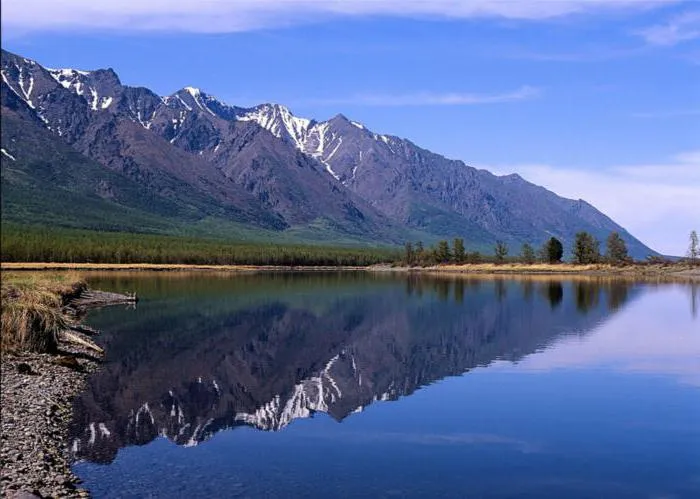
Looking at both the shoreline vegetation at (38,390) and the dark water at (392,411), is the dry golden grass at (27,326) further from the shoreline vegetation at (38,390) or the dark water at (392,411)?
the dark water at (392,411)

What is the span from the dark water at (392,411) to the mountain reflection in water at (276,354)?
22cm

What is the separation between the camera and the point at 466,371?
49.0 metres

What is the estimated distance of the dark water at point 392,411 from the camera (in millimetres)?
25172

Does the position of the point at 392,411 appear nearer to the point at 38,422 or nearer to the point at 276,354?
the point at 38,422

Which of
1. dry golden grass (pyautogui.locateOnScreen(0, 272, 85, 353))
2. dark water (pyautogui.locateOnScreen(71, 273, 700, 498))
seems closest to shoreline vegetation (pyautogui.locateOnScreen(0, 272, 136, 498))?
dry golden grass (pyautogui.locateOnScreen(0, 272, 85, 353))

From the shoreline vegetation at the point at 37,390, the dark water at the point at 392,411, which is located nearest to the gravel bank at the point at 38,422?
the shoreline vegetation at the point at 37,390

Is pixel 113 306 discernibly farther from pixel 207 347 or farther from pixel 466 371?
pixel 466 371

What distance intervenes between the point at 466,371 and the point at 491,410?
1278 centimetres

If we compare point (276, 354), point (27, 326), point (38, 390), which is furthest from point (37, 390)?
point (276, 354)

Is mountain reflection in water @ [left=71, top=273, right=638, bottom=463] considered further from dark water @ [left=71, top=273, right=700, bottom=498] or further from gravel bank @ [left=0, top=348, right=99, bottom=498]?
gravel bank @ [left=0, top=348, right=99, bottom=498]

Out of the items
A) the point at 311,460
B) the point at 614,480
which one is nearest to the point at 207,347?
the point at 311,460

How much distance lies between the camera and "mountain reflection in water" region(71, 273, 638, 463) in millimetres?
34844

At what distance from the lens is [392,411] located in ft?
120

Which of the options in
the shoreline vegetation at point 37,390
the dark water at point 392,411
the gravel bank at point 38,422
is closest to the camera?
the gravel bank at point 38,422
